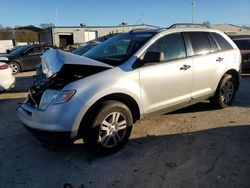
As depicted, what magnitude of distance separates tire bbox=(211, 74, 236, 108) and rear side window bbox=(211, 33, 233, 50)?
60 centimetres

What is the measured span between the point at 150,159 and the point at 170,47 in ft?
6.70

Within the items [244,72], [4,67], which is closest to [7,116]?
[4,67]

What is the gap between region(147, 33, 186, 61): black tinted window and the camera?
491 centimetres

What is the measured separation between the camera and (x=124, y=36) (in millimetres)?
5543

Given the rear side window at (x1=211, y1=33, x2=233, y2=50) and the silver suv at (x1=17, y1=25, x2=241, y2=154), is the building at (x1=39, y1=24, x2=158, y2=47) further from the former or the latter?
the silver suv at (x1=17, y1=25, x2=241, y2=154)

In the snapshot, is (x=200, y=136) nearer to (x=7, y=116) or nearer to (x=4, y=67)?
(x=7, y=116)

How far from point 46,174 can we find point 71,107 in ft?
3.14

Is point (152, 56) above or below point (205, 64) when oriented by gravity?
above

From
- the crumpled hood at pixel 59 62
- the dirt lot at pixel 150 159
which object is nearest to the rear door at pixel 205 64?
the dirt lot at pixel 150 159

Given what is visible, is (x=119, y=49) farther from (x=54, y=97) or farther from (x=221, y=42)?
(x=221, y=42)

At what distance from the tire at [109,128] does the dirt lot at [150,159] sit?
163 millimetres

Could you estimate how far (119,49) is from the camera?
514 cm

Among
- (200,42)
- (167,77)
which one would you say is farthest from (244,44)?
(167,77)

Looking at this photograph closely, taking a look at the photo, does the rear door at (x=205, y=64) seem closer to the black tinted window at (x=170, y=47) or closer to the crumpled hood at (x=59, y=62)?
the black tinted window at (x=170, y=47)
